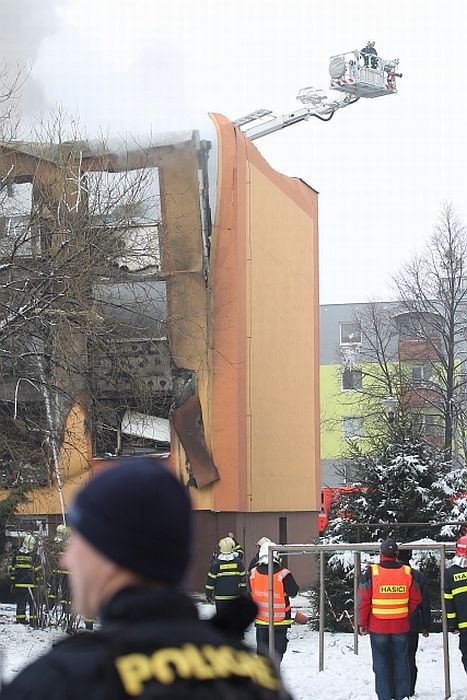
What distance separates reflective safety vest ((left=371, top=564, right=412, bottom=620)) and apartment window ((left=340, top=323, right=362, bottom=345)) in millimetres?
51499

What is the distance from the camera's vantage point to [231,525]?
28.8m

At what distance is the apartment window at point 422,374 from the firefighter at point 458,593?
26.5 meters

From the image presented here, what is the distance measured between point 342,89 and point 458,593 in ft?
101

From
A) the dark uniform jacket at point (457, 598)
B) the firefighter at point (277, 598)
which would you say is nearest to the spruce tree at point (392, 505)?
the firefighter at point (277, 598)

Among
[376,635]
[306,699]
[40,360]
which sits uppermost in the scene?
[40,360]

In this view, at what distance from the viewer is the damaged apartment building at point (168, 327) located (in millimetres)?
20031

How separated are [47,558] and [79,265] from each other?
5.15 m

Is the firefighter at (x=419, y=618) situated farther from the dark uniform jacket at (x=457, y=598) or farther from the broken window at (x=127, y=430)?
the broken window at (x=127, y=430)

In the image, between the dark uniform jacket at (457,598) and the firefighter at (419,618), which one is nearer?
the dark uniform jacket at (457,598)

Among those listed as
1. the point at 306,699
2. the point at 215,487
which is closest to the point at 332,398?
the point at 215,487

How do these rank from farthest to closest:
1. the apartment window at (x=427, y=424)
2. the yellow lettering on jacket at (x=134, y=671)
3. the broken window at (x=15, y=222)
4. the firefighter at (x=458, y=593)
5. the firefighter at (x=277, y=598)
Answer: the apartment window at (x=427, y=424), the broken window at (x=15, y=222), the firefighter at (x=277, y=598), the firefighter at (x=458, y=593), the yellow lettering on jacket at (x=134, y=671)

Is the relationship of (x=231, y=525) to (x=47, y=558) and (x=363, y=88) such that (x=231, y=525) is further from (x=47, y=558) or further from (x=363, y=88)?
(x=363, y=88)

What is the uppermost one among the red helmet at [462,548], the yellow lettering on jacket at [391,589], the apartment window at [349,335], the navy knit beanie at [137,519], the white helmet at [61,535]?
the apartment window at [349,335]

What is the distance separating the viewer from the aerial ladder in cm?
3859
